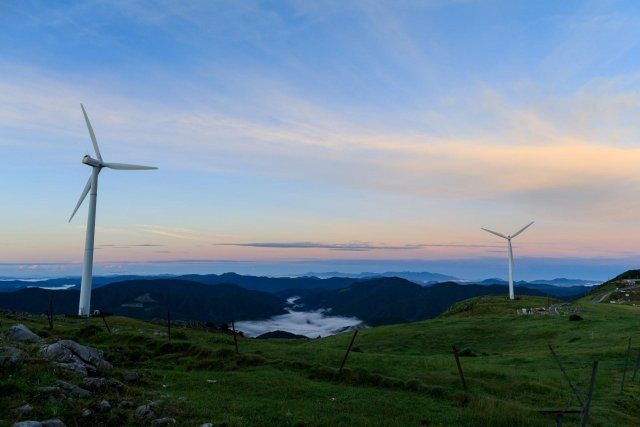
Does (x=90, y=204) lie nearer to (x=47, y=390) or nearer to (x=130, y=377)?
(x=130, y=377)

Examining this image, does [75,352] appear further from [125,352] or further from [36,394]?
[125,352]

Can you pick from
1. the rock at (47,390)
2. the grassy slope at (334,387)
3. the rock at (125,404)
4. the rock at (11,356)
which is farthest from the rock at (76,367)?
the rock at (125,404)

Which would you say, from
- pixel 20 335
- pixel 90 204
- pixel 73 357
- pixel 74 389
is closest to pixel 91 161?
pixel 90 204

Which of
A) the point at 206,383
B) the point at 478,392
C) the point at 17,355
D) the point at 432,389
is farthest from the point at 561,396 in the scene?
the point at 17,355

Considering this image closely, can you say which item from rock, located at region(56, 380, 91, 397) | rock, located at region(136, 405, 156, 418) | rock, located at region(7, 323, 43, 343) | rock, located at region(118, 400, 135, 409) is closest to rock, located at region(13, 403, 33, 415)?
rock, located at region(56, 380, 91, 397)

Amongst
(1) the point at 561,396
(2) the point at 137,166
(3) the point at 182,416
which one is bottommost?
(1) the point at 561,396

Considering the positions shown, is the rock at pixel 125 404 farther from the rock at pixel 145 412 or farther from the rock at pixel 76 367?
the rock at pixel 76 367

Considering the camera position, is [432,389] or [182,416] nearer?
[182,416]
